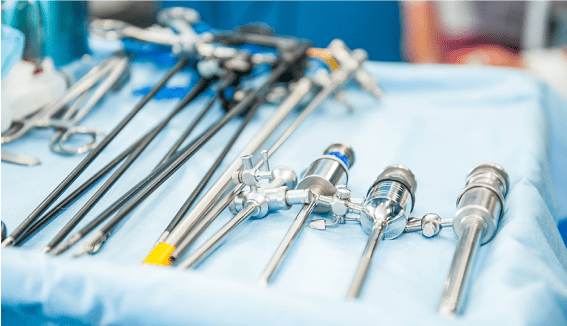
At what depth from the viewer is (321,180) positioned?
2.20 feet

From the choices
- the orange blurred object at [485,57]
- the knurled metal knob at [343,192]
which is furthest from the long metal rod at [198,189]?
the orange blurred object at [485,57]

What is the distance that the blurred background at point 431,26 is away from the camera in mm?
2057

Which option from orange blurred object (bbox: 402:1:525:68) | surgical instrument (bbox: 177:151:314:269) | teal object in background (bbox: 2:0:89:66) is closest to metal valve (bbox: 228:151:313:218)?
surgical instrument (bbox: 177:151:314:269)

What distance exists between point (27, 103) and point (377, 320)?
0.86 meters

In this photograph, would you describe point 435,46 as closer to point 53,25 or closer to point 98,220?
point 53,25

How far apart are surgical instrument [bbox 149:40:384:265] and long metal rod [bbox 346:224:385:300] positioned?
22 cm

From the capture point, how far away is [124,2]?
9.72ft

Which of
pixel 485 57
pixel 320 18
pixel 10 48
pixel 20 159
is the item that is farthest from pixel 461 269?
pixel 485 57

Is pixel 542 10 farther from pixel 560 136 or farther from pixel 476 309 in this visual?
pixel 476 309

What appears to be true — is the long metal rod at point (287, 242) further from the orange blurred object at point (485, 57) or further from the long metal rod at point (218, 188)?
the orange blurred object at point (485, 57)

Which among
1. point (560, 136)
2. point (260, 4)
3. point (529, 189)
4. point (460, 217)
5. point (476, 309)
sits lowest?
point (476, 309)

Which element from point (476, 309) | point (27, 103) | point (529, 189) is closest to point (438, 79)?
point (529, 189)

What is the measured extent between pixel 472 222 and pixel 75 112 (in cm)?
87

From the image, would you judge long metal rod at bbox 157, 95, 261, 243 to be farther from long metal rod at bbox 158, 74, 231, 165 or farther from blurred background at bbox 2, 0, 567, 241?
blurred background at bbox 2, 0, 567, 241
